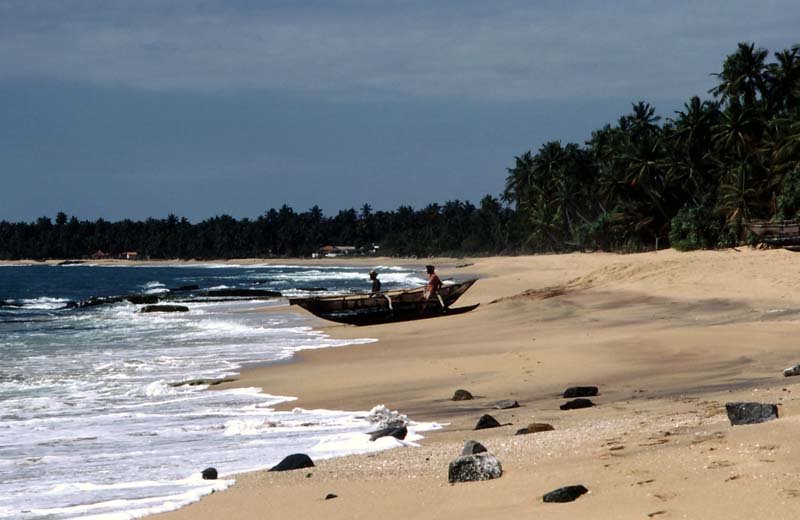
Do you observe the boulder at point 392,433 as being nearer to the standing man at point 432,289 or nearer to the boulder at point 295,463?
the boulder at point 295,463

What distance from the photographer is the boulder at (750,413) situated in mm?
7086

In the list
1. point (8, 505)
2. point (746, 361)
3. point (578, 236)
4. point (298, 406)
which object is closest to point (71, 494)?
point (8, 505)

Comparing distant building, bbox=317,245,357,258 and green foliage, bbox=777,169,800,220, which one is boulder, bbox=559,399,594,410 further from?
distant building, bbox=317,245,357,258

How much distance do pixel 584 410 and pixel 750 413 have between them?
349 centimetres

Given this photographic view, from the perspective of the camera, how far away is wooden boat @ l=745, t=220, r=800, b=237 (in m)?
36.8

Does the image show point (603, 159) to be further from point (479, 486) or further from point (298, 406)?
point (479, 486)

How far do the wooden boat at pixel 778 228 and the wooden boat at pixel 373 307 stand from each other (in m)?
15.8

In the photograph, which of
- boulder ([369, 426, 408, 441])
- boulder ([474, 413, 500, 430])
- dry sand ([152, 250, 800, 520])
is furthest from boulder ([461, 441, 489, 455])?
boulder ([474, 413, 500, 430])

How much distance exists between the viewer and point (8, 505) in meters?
7.99

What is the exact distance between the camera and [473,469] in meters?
6.57

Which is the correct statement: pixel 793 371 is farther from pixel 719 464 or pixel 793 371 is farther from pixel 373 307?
pixel 373 307

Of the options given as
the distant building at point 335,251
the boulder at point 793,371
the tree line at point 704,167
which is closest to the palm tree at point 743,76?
the tree line at point 704,167

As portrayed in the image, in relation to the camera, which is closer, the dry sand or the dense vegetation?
the dry sand

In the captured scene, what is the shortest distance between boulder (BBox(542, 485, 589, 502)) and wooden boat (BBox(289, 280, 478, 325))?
75.0ft
